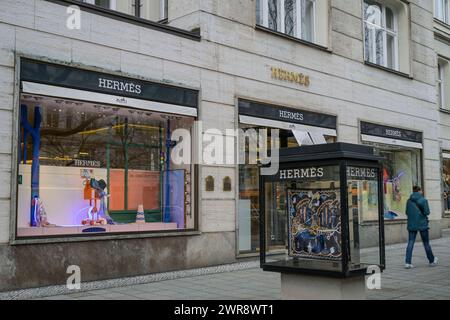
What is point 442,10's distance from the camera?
83.1 feet

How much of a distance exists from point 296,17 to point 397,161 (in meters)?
6.76

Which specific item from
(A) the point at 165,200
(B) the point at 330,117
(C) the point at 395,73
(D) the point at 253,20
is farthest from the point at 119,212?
(C) the point at 395,73

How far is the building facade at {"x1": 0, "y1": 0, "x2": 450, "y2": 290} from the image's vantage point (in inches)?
376

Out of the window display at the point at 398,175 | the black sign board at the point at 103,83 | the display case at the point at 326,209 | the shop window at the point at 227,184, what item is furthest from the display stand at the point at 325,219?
the window display at the point at 398,175

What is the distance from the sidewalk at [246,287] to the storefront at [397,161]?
253 inches

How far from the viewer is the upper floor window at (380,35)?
18.3 metres

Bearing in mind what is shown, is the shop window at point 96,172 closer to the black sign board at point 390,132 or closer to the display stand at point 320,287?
the display stand at point 320,287

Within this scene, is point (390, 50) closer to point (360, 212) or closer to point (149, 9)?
point (149, 9)

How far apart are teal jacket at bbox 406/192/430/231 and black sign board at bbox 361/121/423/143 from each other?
201 inches

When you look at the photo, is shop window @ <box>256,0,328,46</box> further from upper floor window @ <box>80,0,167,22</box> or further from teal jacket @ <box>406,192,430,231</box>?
teal jacket @ <box>406,192,430,231</box>

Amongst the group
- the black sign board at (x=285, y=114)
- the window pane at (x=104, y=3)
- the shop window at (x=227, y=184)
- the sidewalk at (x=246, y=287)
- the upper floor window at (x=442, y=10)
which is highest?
the upper floor window at (x=442, y=10)

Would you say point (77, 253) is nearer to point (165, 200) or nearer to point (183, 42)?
point (165, 200)

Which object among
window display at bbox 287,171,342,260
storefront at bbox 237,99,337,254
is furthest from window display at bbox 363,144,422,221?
window display at bbox 287,171,342,260
